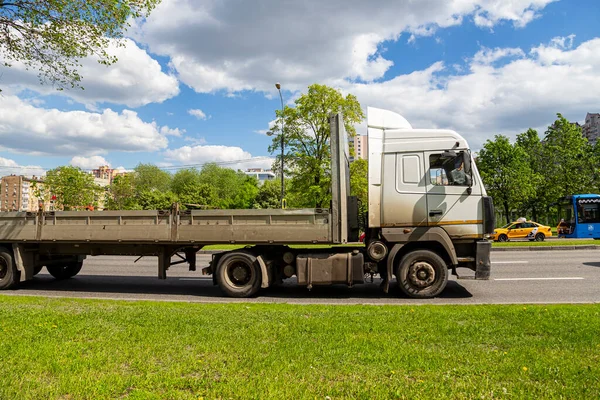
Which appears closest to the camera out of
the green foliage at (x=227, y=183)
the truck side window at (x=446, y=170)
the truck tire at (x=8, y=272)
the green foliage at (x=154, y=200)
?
the truck side window at (x=446, y=170)

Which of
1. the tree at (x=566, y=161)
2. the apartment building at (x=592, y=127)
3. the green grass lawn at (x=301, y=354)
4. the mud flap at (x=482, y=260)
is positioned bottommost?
the green grass lawn at (x=301, y=354)

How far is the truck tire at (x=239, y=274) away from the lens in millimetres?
8695

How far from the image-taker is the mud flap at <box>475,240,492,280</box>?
816 cm

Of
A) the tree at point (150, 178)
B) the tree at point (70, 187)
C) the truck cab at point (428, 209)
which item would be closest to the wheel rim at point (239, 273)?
the truck cab at point (428, 209)

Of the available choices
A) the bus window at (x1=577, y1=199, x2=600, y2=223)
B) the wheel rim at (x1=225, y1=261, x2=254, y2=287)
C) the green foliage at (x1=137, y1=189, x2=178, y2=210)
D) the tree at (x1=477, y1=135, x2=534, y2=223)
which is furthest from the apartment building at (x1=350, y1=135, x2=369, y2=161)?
the green foliage at (x1=137, y1=189, x2=178, y2=210)

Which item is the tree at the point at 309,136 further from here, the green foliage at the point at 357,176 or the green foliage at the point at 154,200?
the green foliage at the point at 154,200

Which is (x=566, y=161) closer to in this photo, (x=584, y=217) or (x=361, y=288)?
(x=584, y=217)

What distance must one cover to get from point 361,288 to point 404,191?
269 cm

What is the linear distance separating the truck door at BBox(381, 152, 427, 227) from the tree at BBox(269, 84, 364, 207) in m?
22.4

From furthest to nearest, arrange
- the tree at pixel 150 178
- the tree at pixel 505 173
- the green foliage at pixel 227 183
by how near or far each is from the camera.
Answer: the tree at pixel 150 178 → the green foliage at pixel 227 183 → the tree at pixel 505 173

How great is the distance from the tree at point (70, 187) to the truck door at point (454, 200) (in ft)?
163

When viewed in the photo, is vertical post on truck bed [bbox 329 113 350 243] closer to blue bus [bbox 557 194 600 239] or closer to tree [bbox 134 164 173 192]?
blue bus [bbox 557 194 600 239]

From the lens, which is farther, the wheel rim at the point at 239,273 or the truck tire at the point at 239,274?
the wheel rim at the point at 239,273

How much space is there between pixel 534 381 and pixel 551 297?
558cm
